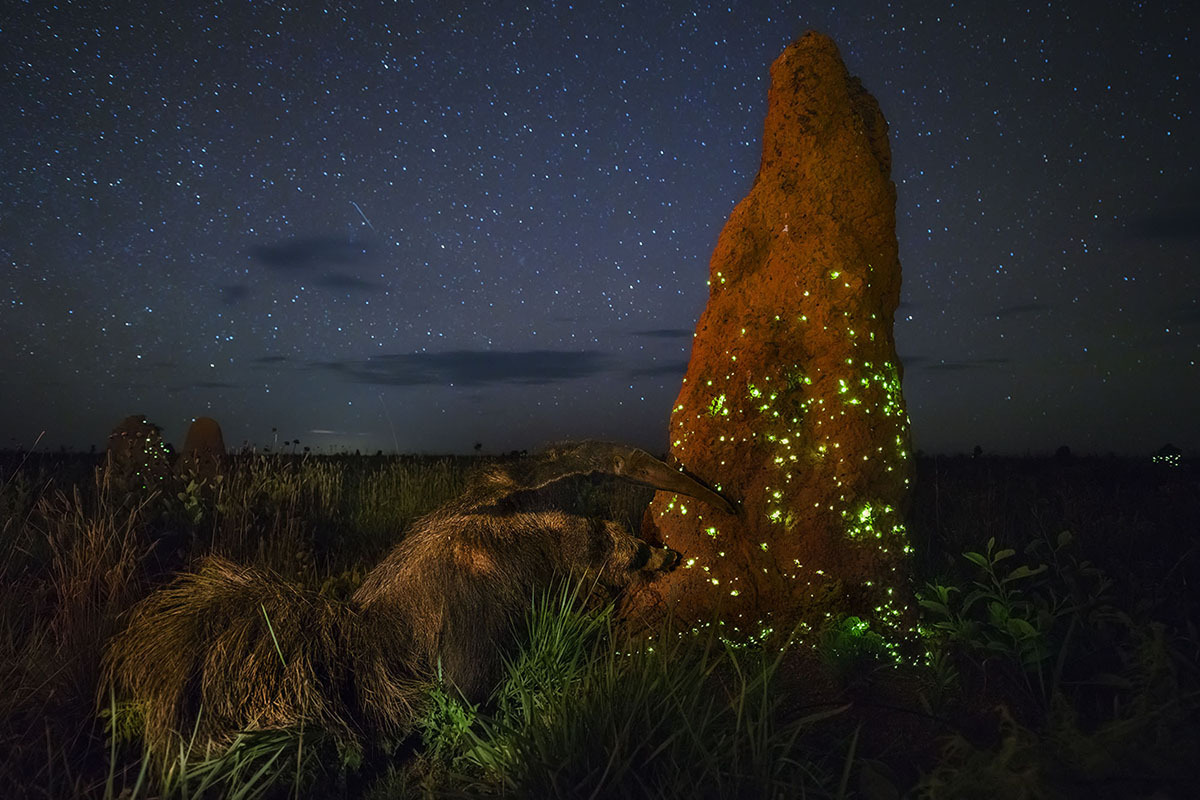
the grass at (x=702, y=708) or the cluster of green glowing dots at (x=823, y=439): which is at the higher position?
the cluster of green glowing dots at (x=823, y=439)

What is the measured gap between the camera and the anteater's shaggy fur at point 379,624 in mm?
4098

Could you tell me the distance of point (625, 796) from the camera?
9.98 ft

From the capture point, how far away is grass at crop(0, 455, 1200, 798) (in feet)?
9.62

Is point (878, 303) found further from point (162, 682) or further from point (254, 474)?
point (254, 474)

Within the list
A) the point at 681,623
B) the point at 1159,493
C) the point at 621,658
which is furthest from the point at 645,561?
the point at 1159,493

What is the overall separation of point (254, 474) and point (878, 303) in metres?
6.89

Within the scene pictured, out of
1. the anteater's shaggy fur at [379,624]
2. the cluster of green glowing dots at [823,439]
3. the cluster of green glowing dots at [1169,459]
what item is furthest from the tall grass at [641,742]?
the cluster of green glowing dots at [1169,459]

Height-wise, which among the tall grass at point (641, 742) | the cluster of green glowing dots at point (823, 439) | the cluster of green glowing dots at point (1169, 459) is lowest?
the tall grass at point (641, 742)

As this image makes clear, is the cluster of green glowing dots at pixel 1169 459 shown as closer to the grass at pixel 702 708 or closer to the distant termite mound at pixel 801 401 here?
the grass at pixel 702 708

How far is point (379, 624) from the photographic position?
14.5 feet

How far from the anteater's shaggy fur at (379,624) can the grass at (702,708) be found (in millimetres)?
109

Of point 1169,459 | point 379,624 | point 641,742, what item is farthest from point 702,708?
point 1169,459

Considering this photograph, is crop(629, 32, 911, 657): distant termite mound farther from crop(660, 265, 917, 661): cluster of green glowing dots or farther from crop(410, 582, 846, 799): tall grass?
crop(410, 582, 846, 799): tall grass

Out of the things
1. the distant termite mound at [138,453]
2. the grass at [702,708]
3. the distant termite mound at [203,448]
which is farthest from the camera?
the distant termite mound at [203,448]
